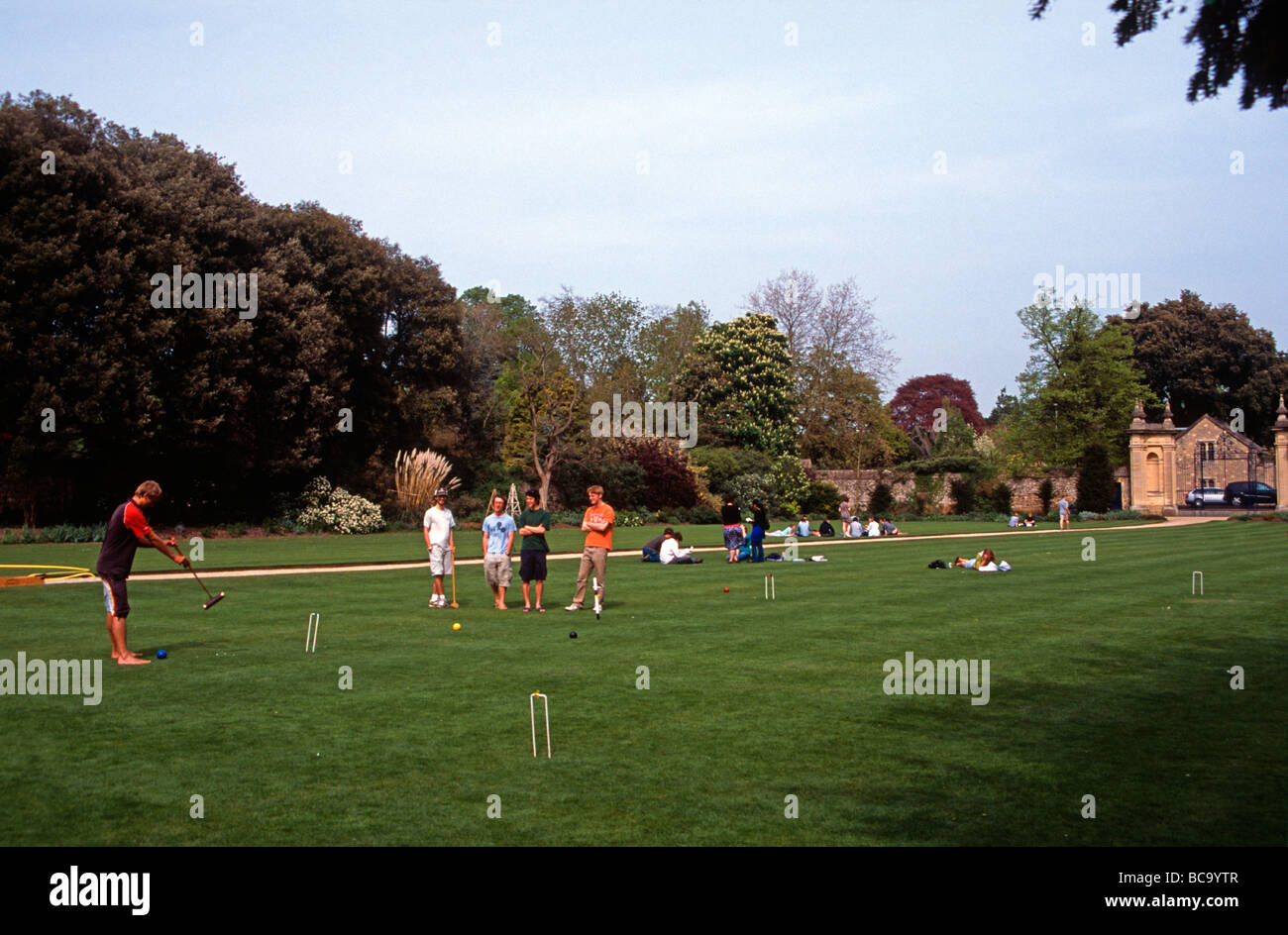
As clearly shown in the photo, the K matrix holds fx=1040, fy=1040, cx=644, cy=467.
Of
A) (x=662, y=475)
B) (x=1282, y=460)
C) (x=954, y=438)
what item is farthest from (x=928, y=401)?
(x=662, y=475)

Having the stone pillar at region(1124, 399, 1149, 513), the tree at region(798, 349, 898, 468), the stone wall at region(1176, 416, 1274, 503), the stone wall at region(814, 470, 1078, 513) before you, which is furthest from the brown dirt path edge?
the tree at region(798, 349, 898, 468)

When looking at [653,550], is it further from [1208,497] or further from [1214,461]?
[1208,497]

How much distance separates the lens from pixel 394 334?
4734cm

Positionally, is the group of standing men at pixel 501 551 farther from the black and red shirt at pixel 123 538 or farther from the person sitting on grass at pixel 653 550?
the person sitting on grass at pixel 653 550

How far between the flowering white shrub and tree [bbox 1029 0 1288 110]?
3556 cm

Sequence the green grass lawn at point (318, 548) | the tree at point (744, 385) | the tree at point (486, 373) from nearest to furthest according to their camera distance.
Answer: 1. the green grass lawn at point (318, 548)
2. the tree at point (486, 373)
3. the tree at point (744, 385)

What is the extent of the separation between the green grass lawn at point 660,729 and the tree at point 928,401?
84277mm

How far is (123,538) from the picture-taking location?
11773mm

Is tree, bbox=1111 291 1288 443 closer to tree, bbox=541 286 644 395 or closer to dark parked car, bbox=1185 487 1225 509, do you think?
dark parked car, bbox=1185 487 1225 509

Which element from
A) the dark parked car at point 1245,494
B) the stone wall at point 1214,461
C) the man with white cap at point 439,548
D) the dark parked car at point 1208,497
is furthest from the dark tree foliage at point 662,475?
the dark parked car at point 1245,494

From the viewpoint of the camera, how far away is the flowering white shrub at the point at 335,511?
3844 cm
